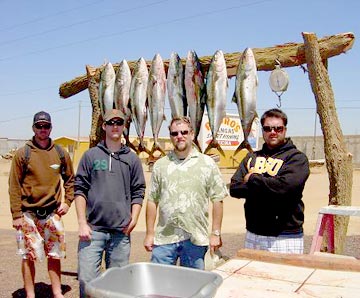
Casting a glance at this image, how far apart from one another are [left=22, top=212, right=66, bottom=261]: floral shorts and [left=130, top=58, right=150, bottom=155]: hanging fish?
3.82ft

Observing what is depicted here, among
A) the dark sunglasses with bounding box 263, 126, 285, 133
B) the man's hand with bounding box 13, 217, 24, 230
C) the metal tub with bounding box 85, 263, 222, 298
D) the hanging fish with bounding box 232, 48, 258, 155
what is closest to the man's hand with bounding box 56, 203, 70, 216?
the man's hand with bounding box 13, 217, 24, 230

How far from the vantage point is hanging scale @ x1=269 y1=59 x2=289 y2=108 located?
14.5 ft

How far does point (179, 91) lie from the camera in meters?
4.65

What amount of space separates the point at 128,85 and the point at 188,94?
0.74m

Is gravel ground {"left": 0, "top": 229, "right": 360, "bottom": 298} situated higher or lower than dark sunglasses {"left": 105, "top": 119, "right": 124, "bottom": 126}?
lower

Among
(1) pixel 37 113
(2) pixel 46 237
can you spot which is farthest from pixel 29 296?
(1) pixel 37 113

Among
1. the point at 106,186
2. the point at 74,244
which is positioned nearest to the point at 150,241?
the point at 106,186

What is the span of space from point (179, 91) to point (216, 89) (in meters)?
0.39

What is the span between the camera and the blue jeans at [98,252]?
362 centimetres

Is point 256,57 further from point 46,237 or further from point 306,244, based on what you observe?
point 306,244

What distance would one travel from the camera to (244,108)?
14.3ft

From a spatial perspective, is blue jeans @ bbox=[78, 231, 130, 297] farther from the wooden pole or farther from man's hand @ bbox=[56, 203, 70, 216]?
the wooden pole

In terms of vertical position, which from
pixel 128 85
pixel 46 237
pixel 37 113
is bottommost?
pixel 46 237

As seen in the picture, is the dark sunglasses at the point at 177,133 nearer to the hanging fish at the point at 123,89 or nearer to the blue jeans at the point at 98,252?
the blue jeans at the point at 98,252
